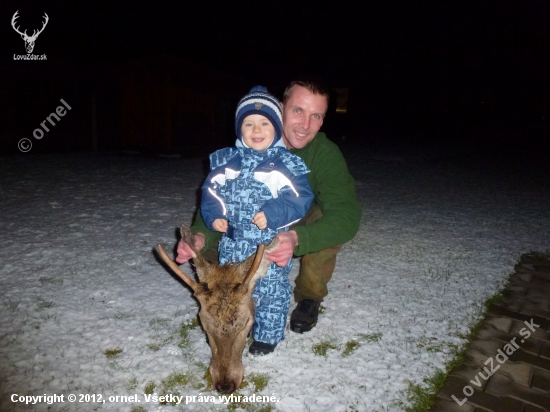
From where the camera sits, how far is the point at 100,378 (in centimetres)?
281

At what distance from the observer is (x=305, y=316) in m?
3.53

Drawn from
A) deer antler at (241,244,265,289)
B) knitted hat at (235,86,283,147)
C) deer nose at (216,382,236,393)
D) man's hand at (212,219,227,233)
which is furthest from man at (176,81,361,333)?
deer nose at (216,382,236,393)

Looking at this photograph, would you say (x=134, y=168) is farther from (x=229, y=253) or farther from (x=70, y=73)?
Result: (x=229, y=253)

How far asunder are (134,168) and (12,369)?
374 inches

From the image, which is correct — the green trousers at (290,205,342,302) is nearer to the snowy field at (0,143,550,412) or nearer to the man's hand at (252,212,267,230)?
the snowy field at (0,143,550,412)

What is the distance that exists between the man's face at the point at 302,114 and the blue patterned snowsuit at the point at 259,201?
57cm

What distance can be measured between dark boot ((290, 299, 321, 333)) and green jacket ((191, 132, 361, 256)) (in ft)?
2.56

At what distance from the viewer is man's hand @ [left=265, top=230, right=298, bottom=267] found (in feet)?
7.88

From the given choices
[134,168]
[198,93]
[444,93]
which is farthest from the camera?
[444,93]

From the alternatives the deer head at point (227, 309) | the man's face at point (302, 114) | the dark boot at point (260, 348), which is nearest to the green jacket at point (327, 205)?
the man's face at point (302, 114)

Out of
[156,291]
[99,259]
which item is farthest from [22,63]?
[156,291]

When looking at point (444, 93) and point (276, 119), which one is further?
point (444, 93)

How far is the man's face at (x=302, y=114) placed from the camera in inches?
134

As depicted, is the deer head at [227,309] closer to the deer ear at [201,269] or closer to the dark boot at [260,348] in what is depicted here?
the deer ear at [201,269]
